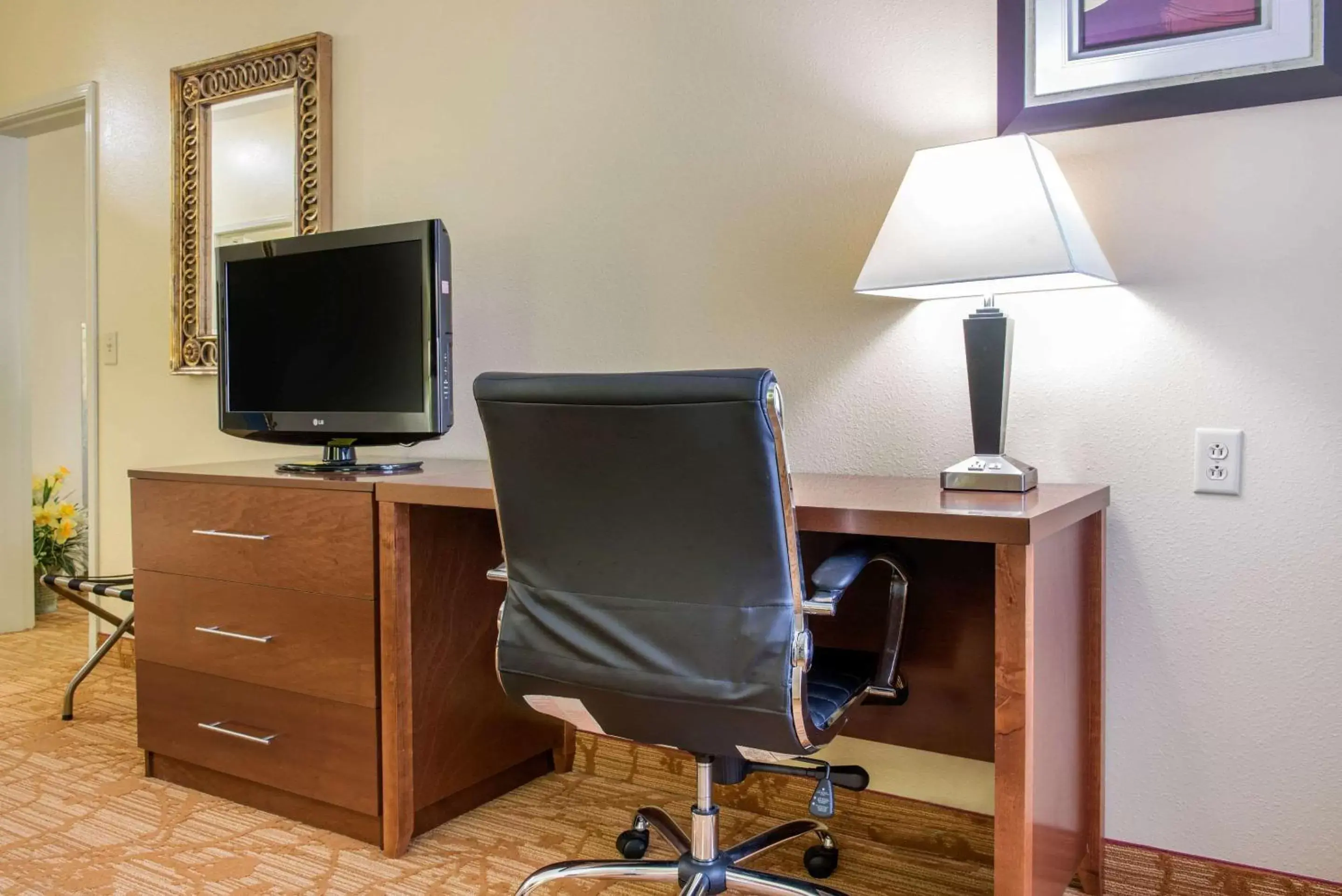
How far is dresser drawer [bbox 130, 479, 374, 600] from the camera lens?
1988 millimetres

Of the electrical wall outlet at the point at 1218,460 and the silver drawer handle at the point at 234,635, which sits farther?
the silver drawer handle at the point at 234,635

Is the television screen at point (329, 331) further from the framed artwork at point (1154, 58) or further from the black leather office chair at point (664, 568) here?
the framed artwork at point (1154, 58)

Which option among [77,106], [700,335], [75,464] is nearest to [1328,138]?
[700,335]

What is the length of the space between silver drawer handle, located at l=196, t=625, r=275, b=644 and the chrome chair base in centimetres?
79

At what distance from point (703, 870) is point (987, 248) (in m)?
1.07

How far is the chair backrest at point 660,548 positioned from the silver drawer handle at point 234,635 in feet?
2.89

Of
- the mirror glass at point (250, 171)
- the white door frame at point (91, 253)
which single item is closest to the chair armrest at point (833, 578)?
the mirror glass at point (250, 171)

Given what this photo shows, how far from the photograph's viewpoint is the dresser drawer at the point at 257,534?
1988 millimetres

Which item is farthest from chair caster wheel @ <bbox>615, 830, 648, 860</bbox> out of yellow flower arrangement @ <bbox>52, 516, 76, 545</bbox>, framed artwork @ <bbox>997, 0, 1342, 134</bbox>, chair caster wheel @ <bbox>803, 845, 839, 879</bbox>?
yellow flower arrangement @ <bbox>52, 516, 76, 545</bbox>

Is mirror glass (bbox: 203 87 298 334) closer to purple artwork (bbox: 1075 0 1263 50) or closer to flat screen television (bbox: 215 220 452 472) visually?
flat screen television (bbox: 215 220 452 472)

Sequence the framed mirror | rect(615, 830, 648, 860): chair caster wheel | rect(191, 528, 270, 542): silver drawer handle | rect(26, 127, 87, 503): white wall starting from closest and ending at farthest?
rect(615, 830, 648, 860): chair caster wheel
rect(191, 528, 270, 542): silver drawer handle
the framed mirror
rect(26, 127, 87, 503): white wall

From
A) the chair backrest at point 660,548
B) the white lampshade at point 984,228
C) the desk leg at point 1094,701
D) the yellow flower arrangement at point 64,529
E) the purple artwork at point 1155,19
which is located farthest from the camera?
the yellow flower arrangement at point 64,529

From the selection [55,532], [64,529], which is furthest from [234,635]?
[55,532]

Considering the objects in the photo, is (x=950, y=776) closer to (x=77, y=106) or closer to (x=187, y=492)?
(x=187, y=492)
